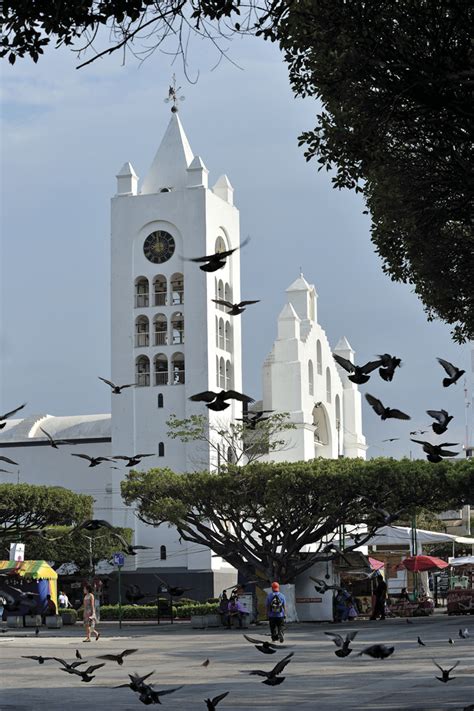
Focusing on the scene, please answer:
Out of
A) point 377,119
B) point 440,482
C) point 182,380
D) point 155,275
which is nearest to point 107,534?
point 182,380

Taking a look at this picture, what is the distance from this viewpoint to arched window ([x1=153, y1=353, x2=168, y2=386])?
78.8 metres

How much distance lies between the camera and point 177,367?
78812mm

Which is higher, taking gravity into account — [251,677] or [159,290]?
[159,290]

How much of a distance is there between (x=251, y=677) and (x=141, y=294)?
6281 cm

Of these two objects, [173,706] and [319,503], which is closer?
[173,706]

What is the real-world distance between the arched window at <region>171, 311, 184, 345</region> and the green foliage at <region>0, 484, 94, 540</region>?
643 inches

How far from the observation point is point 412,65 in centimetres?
1224

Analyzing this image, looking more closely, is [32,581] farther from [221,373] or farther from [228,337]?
[228,337]

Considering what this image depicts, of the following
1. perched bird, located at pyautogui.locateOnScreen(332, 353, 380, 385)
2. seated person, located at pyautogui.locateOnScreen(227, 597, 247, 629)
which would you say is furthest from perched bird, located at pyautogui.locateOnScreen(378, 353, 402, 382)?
seated person, located at pyautogui.locateOnScreen(227, 597, 247, 629)

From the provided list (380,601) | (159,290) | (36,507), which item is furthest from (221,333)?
(380,601)

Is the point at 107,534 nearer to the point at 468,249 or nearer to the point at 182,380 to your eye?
the point at 182,380

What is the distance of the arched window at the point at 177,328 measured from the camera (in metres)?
79.1

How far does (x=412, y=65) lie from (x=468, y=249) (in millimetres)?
4492

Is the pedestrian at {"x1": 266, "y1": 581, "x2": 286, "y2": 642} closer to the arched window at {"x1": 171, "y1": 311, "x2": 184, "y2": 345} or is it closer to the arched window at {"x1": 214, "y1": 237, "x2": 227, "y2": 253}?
the arched window at {"x1": 171, "y1": 311, "x2": 184, "y2": 345}
